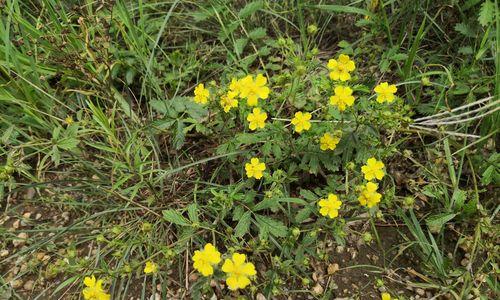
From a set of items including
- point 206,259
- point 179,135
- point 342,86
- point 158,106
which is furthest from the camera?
point 158,106

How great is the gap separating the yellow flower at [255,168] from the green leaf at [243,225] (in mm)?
139

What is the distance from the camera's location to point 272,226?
171 centimetres

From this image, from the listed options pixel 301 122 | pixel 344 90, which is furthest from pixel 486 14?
pixel 301 122

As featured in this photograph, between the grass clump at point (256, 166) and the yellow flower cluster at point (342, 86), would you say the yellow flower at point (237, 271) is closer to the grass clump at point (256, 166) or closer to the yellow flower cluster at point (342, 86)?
the grass clump at point (256, 166)

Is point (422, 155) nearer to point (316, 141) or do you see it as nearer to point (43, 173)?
point (316, 141)

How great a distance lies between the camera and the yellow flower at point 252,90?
1679 mm

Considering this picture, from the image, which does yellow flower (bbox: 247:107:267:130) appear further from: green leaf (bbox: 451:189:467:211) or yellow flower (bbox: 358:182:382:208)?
green leaf (bbox: 451:189:467:211)

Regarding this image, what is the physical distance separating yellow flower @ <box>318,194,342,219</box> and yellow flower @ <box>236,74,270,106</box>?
0.42 metres

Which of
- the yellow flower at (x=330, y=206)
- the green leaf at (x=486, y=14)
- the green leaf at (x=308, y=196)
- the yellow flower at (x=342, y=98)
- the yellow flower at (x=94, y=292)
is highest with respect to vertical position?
the green leaf at (x=486, y=14)

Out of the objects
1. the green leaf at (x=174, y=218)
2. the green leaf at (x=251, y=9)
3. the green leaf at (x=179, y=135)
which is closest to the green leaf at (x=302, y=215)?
the green leaf at (x=174, y=218)

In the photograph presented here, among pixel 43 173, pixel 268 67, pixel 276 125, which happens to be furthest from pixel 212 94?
pixel 43 173

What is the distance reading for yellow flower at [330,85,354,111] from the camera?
1.61 meters

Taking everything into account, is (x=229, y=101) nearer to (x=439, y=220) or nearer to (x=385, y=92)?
(x=385, y=92)

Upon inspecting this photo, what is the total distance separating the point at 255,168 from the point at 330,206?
1.01ft
